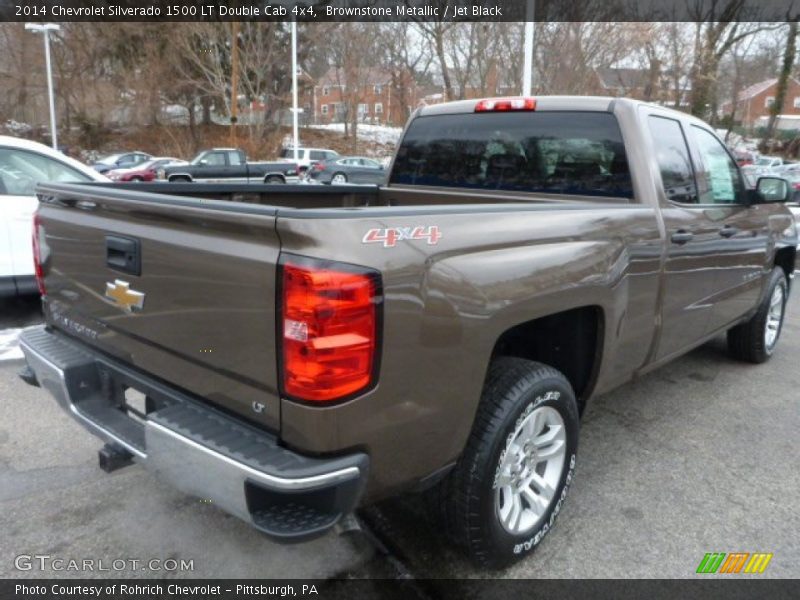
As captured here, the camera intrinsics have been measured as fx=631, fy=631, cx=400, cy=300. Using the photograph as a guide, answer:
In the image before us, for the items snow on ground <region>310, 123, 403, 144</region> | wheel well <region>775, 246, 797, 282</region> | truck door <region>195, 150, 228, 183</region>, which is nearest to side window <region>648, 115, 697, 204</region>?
wheel well <region>775, 246, 797, 282</region>

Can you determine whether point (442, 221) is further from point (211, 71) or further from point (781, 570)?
point (211, 71)

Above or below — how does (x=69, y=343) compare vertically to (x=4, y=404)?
above

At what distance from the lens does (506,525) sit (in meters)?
2.52

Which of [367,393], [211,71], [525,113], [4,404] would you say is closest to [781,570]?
[367,393]

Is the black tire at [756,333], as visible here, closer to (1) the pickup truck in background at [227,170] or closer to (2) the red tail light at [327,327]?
(2) the red tail light at [327,327]

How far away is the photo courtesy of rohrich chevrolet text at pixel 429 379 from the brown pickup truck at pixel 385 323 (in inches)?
0.4

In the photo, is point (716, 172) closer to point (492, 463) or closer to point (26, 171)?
point (492, 463)

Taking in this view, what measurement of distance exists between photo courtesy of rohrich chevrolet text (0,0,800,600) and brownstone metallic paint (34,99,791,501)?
1 cm

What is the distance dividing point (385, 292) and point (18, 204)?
16.9ft

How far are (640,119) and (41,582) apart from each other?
135 inches

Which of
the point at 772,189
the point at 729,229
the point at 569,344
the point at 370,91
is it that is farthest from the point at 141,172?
the point at 569,344

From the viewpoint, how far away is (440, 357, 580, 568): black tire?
231 centimetres

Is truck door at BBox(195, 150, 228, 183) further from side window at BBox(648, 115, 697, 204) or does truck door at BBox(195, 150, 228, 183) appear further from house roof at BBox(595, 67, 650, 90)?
side window at BBox(648, 115, 697, 204)

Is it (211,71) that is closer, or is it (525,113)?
(525,113)
